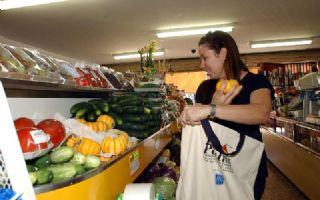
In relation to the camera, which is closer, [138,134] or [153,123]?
[138,134]

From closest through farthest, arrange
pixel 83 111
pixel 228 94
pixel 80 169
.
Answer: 1. pixel 80 169
2. pixel 228 94
3. pixel 83 111

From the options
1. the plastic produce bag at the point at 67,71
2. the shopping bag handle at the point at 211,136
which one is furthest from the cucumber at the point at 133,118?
the shopping bag handle at the point at 211,136

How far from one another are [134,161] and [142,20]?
557cm

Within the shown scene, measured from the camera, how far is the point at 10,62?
1203 millimetres

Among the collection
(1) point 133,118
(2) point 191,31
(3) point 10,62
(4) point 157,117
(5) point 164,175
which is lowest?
(5) point 164,175

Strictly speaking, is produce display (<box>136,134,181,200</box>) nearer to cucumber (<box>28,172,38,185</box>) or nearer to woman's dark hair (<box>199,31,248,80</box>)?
woman's dark hair (<box>199,31,248,80</box>)

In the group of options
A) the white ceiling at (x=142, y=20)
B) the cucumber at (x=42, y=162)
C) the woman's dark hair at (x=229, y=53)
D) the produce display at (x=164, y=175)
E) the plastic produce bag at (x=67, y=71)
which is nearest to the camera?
the cucumber at (x=42, y=162)

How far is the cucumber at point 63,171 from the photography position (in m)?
1.09

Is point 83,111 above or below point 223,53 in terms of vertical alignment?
below

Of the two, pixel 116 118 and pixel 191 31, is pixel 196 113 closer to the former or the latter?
pixel 116 118

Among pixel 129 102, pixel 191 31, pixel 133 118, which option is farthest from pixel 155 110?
pixel 191 31

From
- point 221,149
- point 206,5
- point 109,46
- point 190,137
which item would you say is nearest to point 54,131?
point 190,137

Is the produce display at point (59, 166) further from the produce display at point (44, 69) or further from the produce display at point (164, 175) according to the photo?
the produce display at point (164, 175)

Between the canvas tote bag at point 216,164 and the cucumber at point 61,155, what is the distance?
648 mm
